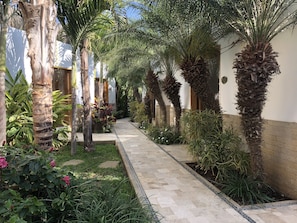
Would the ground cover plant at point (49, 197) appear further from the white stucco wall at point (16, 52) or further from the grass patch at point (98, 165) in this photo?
the white stucco wall at point (16, 52)

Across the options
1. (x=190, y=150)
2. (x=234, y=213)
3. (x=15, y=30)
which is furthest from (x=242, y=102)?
(x=15, y=30)

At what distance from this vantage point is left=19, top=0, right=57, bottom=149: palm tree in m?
4.17

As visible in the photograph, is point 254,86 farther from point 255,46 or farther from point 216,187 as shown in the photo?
point 216,187

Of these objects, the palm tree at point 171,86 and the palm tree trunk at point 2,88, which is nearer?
the palm tree trunk at point 2,88

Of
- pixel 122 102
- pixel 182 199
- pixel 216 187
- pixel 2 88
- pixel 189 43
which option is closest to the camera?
pixel 182 199

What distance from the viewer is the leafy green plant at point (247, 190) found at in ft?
14.2

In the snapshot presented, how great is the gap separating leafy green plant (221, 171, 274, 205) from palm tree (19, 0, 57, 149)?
3.18 metres

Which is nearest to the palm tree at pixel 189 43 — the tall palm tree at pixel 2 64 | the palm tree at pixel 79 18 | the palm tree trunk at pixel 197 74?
the palm tree trunk at pixel 197 74

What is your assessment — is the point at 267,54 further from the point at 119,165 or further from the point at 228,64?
the point at 119,165

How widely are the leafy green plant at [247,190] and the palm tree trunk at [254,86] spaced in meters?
0.18

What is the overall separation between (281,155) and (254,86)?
1.43 m

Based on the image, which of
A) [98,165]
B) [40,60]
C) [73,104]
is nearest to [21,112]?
[73,104]

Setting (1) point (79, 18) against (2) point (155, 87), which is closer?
(1) point (79, 18)

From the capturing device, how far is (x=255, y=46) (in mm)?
4266
